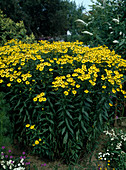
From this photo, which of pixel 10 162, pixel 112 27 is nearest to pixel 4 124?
pixel 10 162

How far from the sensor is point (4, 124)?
257cm

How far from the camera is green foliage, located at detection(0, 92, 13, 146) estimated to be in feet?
8.16

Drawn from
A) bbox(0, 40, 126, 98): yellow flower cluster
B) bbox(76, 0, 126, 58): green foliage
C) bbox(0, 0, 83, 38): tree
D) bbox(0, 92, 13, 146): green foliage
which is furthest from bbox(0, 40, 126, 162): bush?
bbox(0, 0, 83, 38): tree

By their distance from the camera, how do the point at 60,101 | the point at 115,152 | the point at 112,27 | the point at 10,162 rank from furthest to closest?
the point at 112,27 → the point at 115,152 → the point at 60,101 → the point at 10,162

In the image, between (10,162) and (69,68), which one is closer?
(10,162)

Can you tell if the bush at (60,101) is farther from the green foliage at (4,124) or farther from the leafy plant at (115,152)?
the leafy plant at (115,152)

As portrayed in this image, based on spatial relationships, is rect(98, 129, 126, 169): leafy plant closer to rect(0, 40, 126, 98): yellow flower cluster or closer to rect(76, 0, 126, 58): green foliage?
rect(0, 40, 126, 98): yellow flower cluster

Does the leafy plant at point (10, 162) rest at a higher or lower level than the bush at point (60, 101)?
lower

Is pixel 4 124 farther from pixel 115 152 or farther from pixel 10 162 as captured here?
pixel 115 152

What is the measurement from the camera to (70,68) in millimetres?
2611

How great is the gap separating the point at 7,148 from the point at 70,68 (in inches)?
62.5

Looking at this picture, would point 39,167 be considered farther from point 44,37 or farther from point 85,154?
point 44,37

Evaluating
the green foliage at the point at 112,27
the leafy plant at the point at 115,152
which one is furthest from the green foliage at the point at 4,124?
the green foliage at the point at 112,27

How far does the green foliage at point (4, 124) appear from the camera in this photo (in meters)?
2.49
